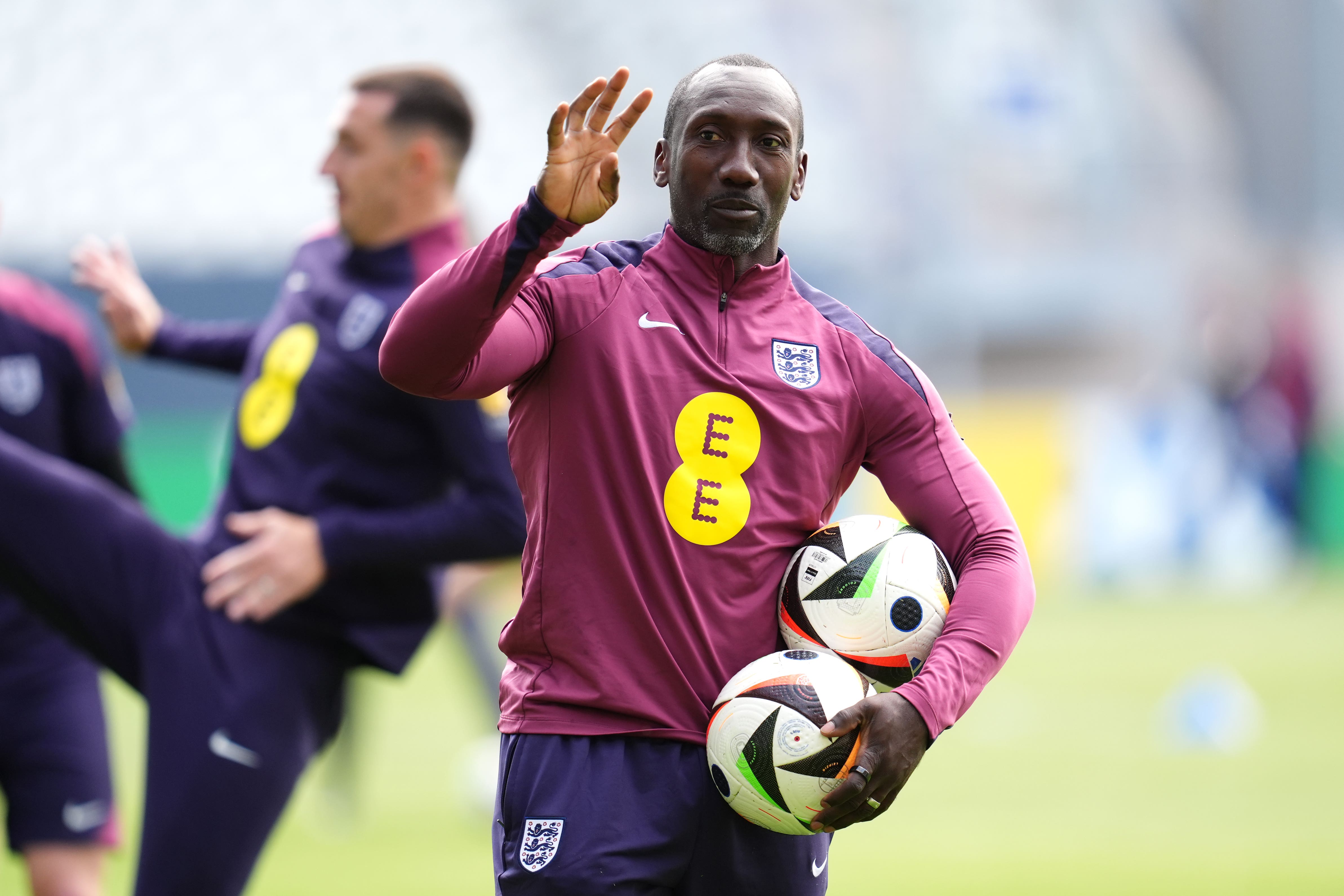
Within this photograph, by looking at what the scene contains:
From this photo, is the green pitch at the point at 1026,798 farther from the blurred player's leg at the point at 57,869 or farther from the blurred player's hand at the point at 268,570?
the blurred player's hand at the point at 268,570

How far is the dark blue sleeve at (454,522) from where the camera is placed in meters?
4.45

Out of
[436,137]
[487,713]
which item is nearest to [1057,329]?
[487,713]

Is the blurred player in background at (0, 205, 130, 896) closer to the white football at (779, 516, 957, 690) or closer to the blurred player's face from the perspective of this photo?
the blurred player's face

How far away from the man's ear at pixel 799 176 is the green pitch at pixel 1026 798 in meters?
4.07

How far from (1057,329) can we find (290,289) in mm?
20703

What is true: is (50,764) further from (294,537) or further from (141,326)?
(141,326)

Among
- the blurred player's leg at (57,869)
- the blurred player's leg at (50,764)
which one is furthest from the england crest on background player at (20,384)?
the blurred player's leg at (57,869)

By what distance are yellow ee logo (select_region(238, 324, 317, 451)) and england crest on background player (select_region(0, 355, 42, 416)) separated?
74cm

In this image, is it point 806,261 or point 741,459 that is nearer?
point 741,459

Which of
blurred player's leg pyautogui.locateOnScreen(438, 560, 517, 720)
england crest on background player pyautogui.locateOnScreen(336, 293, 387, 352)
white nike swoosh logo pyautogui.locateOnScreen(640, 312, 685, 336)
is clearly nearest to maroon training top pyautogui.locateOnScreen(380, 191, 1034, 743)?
white nike swoosh logo pyautogui.locateOnScreen(640, 312, 685, 336)

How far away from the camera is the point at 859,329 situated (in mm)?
3434

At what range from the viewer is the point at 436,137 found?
4852mm

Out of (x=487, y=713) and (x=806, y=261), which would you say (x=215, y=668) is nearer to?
(x=487, y=713)

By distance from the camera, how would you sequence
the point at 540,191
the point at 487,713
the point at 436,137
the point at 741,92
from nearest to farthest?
the point at 540,191, the point at 741,92, the point at 436,137, the point at 487,713
